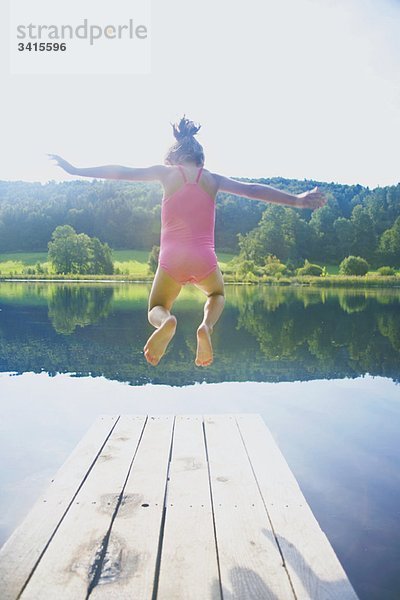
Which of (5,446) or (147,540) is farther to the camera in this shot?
(5,446)

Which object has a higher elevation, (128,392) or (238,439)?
(238,439)

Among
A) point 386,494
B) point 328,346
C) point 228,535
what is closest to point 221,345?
point 328,346

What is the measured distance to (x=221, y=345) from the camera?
14.6 meters

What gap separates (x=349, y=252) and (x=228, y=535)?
56639 mm

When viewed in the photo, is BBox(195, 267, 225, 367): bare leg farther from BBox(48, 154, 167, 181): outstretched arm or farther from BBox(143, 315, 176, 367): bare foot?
BBox(48, 154, 167, 181): outstretched arm

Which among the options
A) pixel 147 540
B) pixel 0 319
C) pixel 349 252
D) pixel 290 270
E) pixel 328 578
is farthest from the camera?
pixel 349 252

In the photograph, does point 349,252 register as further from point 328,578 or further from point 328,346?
point 328,578

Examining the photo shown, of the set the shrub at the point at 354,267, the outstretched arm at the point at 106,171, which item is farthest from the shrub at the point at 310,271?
the outstretched arm at the point at 106,171

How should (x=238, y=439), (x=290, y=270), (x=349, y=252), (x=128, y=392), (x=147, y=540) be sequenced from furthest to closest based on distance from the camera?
(x=349, y=252) → (x=290, y=270) → (x=128, y=392) → (x=238, y=439) → (x=147, y=540)

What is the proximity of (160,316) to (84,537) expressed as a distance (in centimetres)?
137

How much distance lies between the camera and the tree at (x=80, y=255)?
50.7 metres

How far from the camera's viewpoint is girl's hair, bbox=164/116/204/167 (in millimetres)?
3746

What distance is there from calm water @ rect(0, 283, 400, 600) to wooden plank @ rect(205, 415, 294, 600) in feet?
2.98

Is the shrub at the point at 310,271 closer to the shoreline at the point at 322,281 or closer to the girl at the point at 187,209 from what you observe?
the shoreline at the point at 322,281
